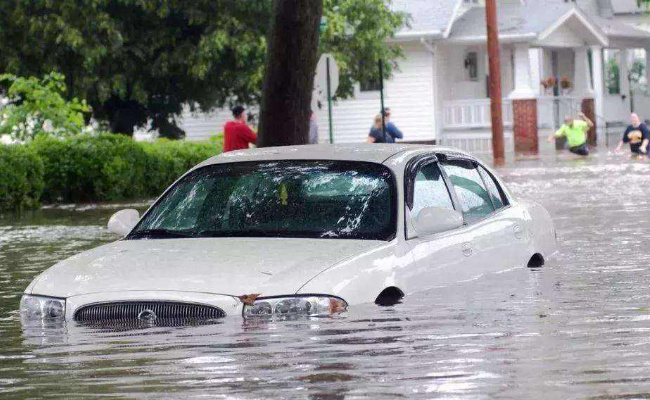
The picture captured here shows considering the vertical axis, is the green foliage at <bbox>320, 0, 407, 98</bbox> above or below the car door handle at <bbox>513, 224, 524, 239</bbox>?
above

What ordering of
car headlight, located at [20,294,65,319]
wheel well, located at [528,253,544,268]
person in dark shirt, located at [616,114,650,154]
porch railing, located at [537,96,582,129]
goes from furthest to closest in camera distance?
porch railing, located at [537,96,582,129] < person in dark shirt, located at [616,114,650,154] < wheel well, located at [528,253,544,268] < car headlight, located at [20,294,65,319]

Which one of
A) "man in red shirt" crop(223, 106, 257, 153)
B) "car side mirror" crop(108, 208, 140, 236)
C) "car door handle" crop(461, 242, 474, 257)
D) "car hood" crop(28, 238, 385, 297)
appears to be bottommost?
"car door handle" crop(461, 242, 474, 257)

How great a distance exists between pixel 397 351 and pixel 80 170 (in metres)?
21.6

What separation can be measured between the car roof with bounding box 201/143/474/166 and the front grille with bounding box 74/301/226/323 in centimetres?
204

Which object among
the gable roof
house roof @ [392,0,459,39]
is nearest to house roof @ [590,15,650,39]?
the gable roof

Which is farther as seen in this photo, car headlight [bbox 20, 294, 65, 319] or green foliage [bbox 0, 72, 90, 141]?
green foliage [bbox 0, 72, 90, 141]

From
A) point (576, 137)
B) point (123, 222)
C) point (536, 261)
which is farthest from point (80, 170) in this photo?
point (123, 222)

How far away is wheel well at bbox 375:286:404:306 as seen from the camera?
870 centimetres

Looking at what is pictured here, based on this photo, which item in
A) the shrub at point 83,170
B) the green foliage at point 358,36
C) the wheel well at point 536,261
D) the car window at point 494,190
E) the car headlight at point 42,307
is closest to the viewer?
the car headlight at point 42,307

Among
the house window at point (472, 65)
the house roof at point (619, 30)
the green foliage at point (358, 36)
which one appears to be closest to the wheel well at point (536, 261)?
the green foliage at point (358, 36)

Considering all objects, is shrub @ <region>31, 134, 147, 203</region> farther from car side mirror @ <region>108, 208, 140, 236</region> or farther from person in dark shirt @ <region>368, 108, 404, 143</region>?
car side mirror @ <region>108, 208, 140, 236</region>

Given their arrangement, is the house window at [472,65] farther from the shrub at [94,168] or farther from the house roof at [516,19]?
the shrub at [94,168]

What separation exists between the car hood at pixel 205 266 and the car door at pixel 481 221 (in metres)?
1.27

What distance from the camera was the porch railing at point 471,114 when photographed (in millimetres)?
49750
